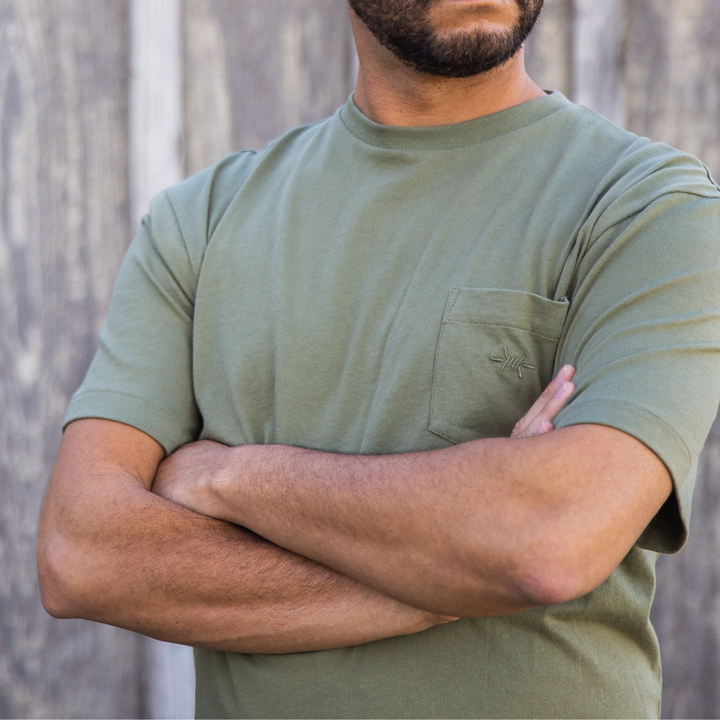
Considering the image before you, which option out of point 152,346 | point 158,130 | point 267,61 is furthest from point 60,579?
point 267,61

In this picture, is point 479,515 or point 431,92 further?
point 431,92

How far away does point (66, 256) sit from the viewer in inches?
Answer: 90.4

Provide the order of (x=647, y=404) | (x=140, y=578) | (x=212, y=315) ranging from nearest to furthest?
(x=647, y=404) < (x=140, y=578) < (x=212, y=315)

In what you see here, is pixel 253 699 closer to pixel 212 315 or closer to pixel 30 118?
pixel 212 315

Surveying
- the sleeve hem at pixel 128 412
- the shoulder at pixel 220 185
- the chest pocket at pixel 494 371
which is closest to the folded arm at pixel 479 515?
the chest pocket at pixel 494 371

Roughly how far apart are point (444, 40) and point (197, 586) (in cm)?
116

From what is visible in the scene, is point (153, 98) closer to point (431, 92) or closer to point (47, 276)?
point (47, 276)

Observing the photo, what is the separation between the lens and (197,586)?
4.58 ft

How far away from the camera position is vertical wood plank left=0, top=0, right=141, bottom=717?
7.37 ft

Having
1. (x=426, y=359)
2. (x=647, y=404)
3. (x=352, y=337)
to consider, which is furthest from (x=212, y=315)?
(x=647, y=404)

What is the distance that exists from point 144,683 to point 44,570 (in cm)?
104

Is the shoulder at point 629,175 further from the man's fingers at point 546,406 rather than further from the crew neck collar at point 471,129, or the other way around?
the man's fingers at point 546,406

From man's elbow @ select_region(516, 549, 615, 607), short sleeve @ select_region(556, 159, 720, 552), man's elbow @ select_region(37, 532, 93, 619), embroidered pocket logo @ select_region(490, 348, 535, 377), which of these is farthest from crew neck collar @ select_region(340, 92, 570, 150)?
man's elbow @ select_region(37, 532, 93, 619)

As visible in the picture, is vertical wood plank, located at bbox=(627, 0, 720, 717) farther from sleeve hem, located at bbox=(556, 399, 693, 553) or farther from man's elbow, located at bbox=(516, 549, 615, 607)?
man's elbow, located at bbox=(516, 549, 615, 607)
